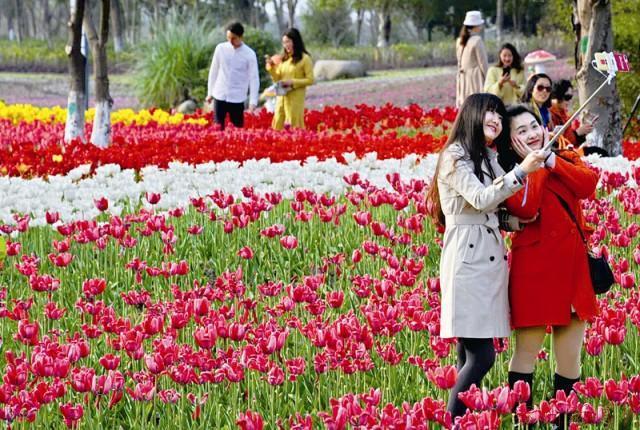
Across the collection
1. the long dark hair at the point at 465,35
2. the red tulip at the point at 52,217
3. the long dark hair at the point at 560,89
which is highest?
the long dark hair at the point at 465,35

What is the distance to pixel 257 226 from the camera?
22.4 feet

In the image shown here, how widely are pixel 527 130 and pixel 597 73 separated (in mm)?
7440

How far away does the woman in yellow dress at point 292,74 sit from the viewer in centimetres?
1355

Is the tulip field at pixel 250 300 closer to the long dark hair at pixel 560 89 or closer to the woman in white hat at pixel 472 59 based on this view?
the long dark hair at pixel 560 89

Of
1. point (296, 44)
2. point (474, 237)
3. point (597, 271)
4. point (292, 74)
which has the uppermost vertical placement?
point (296, 44)

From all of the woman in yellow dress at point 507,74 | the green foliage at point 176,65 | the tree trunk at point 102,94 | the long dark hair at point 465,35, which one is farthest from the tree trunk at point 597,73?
the green foliage at point 176,65

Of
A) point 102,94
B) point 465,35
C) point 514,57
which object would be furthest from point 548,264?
point 465,35

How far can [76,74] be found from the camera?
11.8 m

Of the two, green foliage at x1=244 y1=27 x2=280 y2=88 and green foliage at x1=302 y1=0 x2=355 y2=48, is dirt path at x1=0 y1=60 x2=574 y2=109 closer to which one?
green foliage at x1=244 y1=27 x2=280 y2=88

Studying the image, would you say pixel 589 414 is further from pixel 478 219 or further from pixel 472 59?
pixel 472 59

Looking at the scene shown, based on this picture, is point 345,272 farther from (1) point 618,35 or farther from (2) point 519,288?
(1) point 618,35

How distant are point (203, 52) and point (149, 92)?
1448mm

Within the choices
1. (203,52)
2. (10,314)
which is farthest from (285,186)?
(203,52)

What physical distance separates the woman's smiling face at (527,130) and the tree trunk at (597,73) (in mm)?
7233
